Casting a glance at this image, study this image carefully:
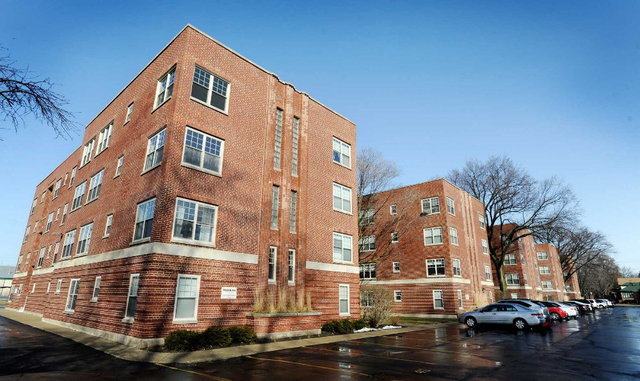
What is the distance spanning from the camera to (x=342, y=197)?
82.0 feet

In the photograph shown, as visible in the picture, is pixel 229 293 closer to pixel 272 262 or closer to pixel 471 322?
pixel 272 262

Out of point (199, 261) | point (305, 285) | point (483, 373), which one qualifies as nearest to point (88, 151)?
point (199, 261)

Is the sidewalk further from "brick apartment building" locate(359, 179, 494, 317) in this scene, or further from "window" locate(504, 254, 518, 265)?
"window" locate(504, 254, 518, 265)

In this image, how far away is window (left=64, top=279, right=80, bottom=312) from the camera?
67.7 feet

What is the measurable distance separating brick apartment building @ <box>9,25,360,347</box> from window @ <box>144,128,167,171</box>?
2.9 inches

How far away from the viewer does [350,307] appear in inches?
898

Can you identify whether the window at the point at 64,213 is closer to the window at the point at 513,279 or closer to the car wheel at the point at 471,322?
the car wheel at the point at 471,322

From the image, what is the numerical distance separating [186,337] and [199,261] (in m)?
3.28

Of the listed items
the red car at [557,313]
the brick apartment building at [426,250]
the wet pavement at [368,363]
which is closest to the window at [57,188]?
the wet pavement at [368,363]

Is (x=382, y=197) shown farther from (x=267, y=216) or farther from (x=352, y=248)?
(x=267, y=216)

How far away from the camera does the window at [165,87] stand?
17.8m

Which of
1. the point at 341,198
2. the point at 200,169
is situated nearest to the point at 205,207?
the point at 200,169

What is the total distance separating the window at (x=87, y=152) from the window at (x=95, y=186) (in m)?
3.11

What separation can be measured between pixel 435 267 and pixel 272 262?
75.8ft
